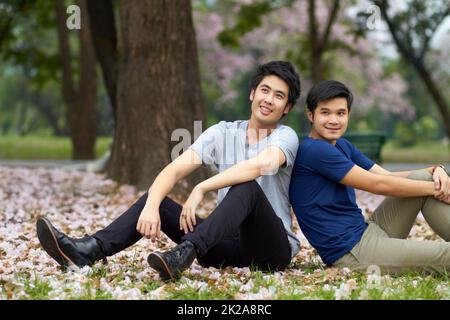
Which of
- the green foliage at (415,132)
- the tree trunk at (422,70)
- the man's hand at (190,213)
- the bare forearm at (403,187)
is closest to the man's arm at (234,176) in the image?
the man's hand at (190,213)

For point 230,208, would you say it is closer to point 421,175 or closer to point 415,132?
point 421,175

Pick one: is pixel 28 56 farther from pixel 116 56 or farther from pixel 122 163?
pixel 122 163

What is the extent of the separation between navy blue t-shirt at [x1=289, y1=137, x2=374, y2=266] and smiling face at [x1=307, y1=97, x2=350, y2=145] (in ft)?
0.29

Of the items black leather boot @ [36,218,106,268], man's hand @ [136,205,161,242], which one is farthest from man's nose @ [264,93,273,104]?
black leather boot @ [36,218,106,268]

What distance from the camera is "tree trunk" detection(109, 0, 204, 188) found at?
9047 mm

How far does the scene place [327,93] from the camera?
441 cm

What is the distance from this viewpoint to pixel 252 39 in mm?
34156

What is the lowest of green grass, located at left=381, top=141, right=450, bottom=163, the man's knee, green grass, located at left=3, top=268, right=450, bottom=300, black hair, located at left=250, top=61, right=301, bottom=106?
green grass, located at left=3, top=268, right=450, bottom=300

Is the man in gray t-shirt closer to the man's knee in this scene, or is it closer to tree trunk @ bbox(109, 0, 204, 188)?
the man's knee

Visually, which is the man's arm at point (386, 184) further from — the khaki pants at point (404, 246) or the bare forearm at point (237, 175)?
the bare forearm at point (237, 175)

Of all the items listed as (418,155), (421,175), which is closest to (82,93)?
(421,175)

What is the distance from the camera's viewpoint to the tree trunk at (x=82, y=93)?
16.9 metres

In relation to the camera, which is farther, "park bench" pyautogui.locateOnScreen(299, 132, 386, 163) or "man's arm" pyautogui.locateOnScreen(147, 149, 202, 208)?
"park bench" pyautogui.locateOnScreen(299, 132, 386, 163)
